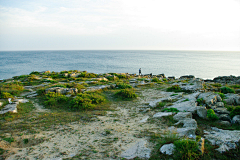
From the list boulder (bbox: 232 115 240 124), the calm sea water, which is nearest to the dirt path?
boulder (bbox: 232 115 240 124)

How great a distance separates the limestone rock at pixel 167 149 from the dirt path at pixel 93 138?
1.83 ft

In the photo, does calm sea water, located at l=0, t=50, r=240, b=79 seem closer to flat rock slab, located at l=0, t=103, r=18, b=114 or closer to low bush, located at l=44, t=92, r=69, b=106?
low bush, located at l=44, t=92, r=69, b=106

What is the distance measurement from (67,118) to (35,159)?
3814 millimetres

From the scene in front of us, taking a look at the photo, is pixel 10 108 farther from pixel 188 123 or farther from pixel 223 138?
pixel 223 138

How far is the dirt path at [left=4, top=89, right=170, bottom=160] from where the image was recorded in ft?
17.9

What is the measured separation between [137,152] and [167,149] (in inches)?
42.6

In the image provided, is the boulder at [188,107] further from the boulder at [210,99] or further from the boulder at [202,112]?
the boulder at [210,99]

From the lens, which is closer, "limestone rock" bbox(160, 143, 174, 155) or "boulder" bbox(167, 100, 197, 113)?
"limestone rock" bbox(160, 143, 174, 155)

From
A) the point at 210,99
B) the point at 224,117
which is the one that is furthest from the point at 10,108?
the point at 210,99

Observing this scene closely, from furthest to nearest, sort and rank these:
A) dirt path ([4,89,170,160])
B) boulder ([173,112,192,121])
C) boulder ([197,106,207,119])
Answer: boulder ([197,106,207,119])
boulder ([173,112,192,121])
dirt path ([4,89,170,160])

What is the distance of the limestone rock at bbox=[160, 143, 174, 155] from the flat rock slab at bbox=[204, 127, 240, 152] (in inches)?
69.4

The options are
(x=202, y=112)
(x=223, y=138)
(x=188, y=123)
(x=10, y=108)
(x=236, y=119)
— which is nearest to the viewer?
(x=223, y=138)

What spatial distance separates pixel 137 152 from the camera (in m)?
5.48

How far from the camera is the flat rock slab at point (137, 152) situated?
529 centimetres
